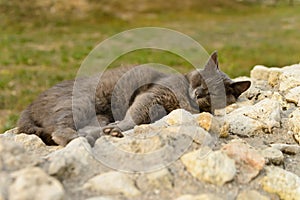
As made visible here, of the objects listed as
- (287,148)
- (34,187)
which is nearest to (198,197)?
(34,187)

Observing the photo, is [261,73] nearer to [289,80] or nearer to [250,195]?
[289,80]

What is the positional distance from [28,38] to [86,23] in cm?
625

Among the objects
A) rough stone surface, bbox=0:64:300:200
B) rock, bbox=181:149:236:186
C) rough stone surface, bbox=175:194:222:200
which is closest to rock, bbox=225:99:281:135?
rough stone surface, bbox=0:64:300:200

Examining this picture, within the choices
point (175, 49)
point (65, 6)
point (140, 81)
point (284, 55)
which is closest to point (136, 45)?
point (175, 49)

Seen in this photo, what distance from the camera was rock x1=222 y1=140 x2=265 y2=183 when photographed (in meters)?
2.89

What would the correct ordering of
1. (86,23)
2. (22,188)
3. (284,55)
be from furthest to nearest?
1. (86,23)
2. (284,55)
3. (22,188)

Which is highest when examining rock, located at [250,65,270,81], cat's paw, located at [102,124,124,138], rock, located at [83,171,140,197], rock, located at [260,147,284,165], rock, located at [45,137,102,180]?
rock, located at [45,137,102,180]

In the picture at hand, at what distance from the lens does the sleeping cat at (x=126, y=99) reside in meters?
3.95

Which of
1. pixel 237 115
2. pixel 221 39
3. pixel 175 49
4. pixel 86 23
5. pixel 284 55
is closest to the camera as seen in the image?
pixel 237 115

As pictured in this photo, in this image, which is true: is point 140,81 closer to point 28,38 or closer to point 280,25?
point 28,38

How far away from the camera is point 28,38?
15281 mm

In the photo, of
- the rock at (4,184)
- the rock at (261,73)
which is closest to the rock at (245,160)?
the rock at (4,184)

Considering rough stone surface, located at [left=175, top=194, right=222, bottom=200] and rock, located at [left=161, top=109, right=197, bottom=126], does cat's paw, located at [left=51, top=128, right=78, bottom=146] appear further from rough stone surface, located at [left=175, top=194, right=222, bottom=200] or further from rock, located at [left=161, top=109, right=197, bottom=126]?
rough stone surface, located at [left=175, top=194, right=222, bottom=200]

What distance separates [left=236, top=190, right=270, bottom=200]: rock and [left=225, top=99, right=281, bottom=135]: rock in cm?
100
